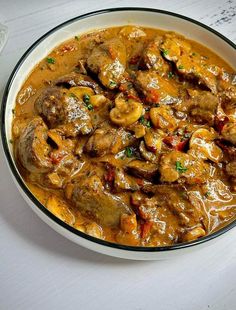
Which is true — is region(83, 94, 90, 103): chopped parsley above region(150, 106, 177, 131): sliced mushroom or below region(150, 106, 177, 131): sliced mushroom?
above

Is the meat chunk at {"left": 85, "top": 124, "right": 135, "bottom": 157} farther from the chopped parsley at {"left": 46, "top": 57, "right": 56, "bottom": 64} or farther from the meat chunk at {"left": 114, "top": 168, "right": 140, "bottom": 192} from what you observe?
the chopped parsley at {"left": 46, "top": 57, "right": 56, "bottom": 64}

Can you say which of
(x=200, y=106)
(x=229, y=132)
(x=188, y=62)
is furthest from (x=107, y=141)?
(x=188, y=62)

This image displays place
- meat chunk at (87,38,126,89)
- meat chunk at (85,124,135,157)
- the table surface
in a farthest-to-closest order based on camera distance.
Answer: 1. meat chunk at (87,38,126,89)
2. meat chunk at (85,124,135,157)
3. the table surface

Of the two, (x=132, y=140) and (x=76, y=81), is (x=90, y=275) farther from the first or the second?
(x=76, y=81)

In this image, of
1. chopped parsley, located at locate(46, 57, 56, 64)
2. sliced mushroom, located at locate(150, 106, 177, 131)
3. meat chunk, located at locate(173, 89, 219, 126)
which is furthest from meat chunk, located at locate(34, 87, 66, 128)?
meat chunk, located at locate(173, 89, 219, 126)

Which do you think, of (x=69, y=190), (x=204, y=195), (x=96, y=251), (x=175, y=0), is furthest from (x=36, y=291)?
(x=175, y=0)

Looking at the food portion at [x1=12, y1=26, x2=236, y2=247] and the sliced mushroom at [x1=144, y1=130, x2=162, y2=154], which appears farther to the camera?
the sliced mushroom at [x1=144, y1=130, x2=162, y2=154]

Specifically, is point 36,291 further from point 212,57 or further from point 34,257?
point 212,57

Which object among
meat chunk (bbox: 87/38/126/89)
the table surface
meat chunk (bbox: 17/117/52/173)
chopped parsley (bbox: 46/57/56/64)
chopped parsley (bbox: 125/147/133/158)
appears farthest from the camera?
chopped parsley (bbox: 46/57/56/64)
